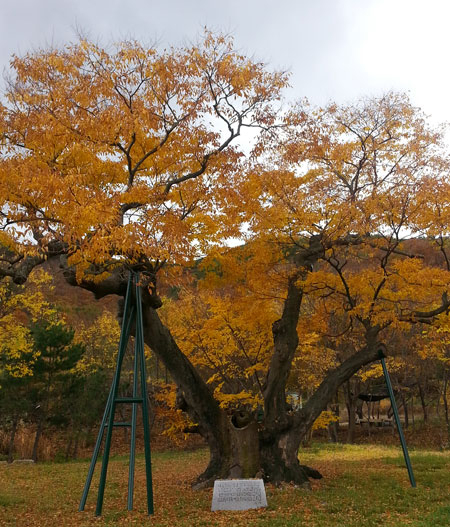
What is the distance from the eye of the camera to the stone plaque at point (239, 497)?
7.42 metres

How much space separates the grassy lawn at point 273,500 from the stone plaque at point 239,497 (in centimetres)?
22

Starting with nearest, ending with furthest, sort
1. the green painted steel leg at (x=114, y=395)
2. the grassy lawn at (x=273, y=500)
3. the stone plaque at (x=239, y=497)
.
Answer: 1. the grassy lawn at (x=273, y=500)
2. the green painted steel leg at (x=114, y=395)
3. the stone plaque at (x=239, y=497)

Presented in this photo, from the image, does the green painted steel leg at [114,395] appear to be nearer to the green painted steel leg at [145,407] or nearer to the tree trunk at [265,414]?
the green painted steel leg at [145,407]

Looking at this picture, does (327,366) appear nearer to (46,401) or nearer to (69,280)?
(46,401)

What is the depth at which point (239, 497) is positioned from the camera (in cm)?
746

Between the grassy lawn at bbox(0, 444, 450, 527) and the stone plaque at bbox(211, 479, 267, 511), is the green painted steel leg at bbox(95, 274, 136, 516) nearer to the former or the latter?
the grassy lawn at bbox(0, 444, 450, 527)

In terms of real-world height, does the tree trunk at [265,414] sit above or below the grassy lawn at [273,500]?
above

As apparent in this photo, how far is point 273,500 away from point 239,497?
852 millimetres

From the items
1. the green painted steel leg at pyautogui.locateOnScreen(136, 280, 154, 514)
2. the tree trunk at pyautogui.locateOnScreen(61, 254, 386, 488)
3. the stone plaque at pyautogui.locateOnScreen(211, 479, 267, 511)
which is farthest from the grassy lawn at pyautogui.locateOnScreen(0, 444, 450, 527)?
the tree trunk at pyautogui.locateOnScreen(61, 254, 386, 488)

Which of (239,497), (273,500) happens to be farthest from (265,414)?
(239,497)

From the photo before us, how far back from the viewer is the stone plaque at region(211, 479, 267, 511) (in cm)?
742

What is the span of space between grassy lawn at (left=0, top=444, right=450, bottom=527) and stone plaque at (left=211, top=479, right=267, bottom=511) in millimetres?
225

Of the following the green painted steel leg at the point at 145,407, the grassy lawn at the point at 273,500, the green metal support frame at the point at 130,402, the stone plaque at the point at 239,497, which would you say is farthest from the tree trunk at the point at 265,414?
the stone plaque at the point at 239,497

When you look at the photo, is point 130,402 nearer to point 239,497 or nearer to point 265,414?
point 239,497
